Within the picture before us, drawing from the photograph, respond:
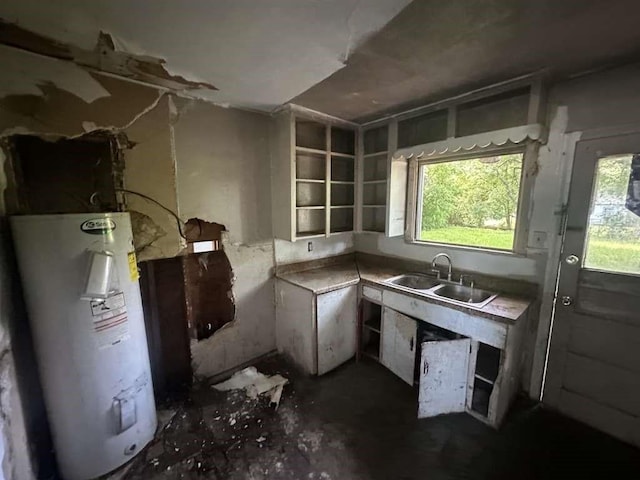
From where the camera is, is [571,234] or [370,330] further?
[370,330]

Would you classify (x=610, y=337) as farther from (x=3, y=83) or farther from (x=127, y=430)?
(x=3, y=83)

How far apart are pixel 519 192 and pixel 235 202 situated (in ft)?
7.41

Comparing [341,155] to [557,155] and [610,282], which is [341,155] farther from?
[610,282]

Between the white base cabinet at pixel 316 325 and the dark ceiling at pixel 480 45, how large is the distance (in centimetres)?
163

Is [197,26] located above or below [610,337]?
above

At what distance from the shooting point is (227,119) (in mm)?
2197

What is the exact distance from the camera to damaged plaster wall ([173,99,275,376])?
6.73 feet

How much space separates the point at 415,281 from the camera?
260 cm

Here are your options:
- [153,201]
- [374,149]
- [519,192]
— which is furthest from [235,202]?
[519,192]

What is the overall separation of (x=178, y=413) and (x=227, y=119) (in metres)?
2.29

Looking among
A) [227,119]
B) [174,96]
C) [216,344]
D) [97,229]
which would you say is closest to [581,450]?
[216,344]

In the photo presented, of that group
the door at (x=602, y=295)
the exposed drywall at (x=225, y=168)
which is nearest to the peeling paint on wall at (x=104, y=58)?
the exposed drywall at (x=225, y=168)

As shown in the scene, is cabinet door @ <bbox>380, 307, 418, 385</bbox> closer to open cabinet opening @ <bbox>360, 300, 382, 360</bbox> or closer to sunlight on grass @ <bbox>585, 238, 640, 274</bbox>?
open cabinet opening @ <bbox>360, 300, 382, 360</bbox>

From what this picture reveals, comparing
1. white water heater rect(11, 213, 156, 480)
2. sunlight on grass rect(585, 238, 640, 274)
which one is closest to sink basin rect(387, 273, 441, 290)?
sunlight on grass rect(585, 238, 640, 274)
